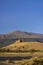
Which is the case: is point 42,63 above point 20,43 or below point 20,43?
below

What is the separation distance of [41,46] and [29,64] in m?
46.4

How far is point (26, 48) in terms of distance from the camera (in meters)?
74.9

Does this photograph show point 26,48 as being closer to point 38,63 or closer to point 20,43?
point 20,43

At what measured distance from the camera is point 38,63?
29.8 m

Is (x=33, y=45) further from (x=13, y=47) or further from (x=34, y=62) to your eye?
(x=34, y=62)

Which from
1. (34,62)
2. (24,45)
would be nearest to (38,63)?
(34,62)

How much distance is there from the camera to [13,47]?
251 feet

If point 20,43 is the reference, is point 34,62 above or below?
below

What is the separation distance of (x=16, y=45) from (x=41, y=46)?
25.1 ft

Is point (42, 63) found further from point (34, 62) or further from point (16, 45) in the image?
point (16, 45)

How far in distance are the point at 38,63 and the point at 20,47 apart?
46.6 m

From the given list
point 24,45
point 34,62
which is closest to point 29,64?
point 34,62

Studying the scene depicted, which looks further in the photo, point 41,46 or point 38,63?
point 41,46

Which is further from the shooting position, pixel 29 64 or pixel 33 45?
pixel 33 45
